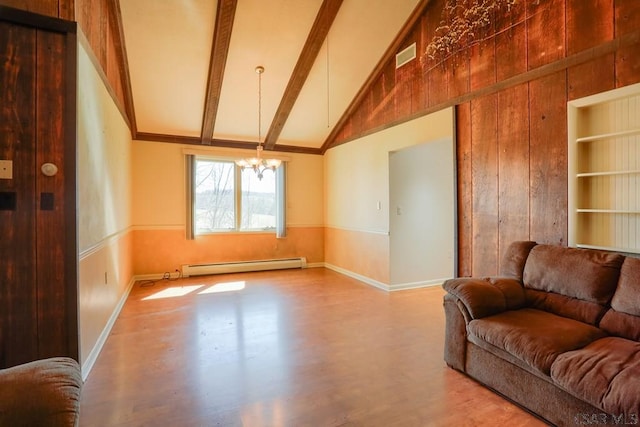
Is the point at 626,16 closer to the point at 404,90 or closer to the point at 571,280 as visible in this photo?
the point at 571,280

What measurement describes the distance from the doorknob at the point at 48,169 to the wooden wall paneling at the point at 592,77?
3.95m

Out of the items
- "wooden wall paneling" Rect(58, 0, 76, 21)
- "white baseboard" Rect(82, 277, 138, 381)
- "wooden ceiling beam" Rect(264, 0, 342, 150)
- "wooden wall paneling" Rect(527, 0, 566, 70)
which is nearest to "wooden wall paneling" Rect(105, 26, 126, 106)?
"wooden wall paneling" Rect(58, 0, 76, 21)

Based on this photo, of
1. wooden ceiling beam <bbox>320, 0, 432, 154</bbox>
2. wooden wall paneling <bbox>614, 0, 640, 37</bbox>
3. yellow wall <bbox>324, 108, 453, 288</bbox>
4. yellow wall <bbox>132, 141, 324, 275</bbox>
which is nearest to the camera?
wooden wall paneling <bbox>614, 0, 640, 37</bbox>

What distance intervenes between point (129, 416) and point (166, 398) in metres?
0.23

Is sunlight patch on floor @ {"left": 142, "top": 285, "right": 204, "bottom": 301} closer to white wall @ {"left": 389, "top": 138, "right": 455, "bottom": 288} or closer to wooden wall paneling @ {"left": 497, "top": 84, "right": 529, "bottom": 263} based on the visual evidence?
white wall @ {"left": 389, "top": 138, "right": 455, "bottom": 288}

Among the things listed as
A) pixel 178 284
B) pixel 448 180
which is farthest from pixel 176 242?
pixel 448 180

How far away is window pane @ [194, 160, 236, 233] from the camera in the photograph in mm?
5887

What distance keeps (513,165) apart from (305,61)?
116 inches

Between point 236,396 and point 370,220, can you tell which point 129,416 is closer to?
point 236,396

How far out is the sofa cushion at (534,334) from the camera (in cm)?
182

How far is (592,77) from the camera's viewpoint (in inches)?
98.0

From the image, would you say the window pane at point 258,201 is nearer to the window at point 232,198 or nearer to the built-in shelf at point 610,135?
the window at point 232,198

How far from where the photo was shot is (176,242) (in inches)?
224

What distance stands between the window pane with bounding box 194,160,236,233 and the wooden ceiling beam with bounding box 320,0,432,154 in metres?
2.13
